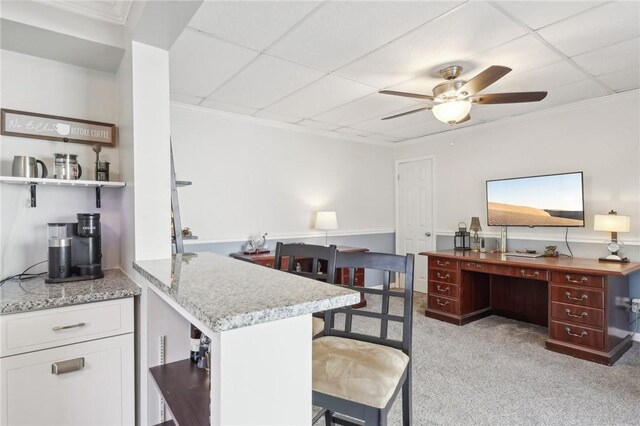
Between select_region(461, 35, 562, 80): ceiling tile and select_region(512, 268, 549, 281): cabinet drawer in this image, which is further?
select_region(512, 268, 549, 281): cabinet drawer

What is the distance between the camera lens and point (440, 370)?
2.73 m

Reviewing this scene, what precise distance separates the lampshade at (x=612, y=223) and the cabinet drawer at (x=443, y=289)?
1.49 metres

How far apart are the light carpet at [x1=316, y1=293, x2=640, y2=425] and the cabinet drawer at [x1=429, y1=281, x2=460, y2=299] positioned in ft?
1.55

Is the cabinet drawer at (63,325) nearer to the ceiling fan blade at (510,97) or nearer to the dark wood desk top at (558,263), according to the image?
the ceiling fan blade at (510,97)

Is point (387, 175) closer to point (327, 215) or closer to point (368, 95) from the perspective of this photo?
point (327, 215)

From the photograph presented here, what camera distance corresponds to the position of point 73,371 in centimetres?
161

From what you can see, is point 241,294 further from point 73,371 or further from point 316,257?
point 73,371

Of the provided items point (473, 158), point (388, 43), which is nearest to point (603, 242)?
point (473, 158)

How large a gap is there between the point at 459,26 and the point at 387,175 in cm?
363

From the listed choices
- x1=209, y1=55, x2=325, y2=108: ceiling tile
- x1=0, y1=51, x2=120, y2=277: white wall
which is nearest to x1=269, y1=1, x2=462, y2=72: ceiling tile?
x1=209, y1=55, x2=325, y2=108: ceiling tile

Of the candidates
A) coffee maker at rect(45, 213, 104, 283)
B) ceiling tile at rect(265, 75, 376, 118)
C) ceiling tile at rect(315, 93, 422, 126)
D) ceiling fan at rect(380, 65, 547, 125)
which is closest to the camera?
coffee maker at rect(45, 213, 104, 283)

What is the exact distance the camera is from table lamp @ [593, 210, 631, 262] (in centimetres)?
322

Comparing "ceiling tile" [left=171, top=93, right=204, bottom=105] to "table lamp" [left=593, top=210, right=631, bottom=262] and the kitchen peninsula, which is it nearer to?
the kitchen peninsula

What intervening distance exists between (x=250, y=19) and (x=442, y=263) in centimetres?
322
